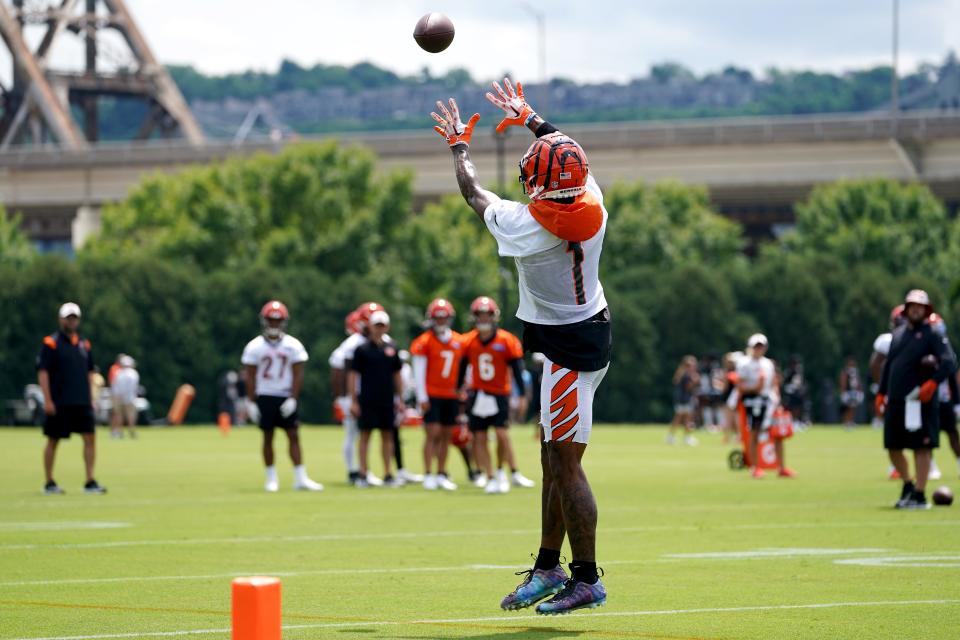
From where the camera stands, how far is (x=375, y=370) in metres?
24.7

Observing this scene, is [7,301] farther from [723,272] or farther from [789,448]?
[789,448]

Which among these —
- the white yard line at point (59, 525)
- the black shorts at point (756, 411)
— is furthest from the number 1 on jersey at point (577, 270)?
the black shorts at point (756, 411)

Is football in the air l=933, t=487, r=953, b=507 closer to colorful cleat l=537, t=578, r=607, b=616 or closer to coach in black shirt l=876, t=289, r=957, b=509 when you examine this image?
coach in black shirt l=876, t=289, r=957, b=509

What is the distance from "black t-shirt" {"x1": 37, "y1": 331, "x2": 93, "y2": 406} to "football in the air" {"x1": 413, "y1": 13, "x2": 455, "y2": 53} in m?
11.8

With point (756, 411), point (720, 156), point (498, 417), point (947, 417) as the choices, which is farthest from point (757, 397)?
point (720, 156)

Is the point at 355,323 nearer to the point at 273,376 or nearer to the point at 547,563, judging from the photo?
the point at 273,376

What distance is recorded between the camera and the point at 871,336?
60.2 metres

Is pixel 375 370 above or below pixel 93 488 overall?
above

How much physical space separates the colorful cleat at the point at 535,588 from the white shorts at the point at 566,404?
728 millimetres

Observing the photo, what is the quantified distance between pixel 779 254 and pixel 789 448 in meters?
28.0

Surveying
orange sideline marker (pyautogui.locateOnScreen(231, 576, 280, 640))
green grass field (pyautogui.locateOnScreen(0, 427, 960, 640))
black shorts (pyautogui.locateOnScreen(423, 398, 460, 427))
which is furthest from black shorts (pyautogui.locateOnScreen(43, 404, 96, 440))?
orange sideline marker (pyautogui.locateOnScreen(231, 576, 280, 640))

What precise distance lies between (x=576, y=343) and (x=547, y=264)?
48 centimetres

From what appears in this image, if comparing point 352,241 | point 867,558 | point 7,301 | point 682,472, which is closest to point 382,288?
point 352,241

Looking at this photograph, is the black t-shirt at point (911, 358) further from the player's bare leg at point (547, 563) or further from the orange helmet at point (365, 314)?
the player's bare leg at point (547, 563)
